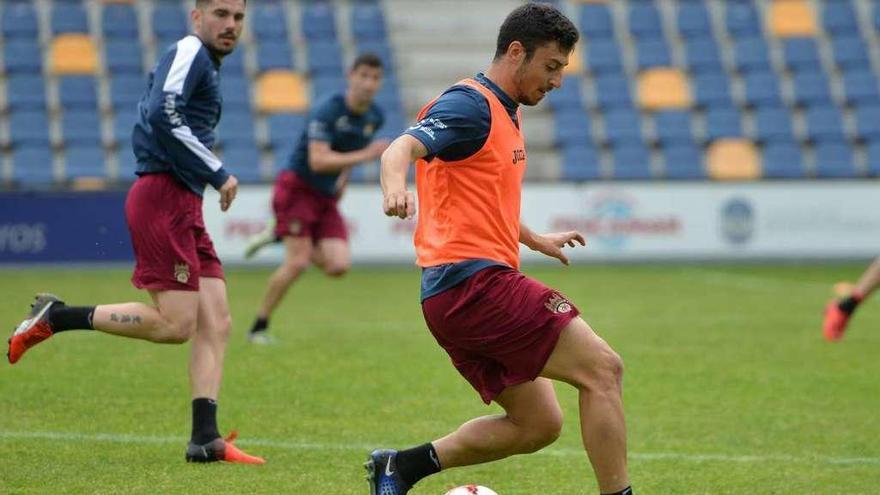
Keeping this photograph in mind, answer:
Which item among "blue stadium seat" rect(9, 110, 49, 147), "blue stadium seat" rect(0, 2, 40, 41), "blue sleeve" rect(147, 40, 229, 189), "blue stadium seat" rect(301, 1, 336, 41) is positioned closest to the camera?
"blue sleeve" rect(147, 40, 229, 189)

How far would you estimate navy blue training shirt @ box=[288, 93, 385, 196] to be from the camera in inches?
483

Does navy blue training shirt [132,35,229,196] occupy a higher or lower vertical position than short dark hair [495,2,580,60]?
lower

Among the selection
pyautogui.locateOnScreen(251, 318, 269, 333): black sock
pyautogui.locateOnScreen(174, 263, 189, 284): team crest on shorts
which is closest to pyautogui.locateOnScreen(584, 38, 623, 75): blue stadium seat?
pyautogui.locateOnScreen(251, 318, 269, 333): black sock

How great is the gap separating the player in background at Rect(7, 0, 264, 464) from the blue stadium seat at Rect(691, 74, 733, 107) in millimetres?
19605

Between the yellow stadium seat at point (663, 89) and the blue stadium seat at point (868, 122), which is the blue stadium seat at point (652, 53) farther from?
the blue stadium seat at point (868, 122)

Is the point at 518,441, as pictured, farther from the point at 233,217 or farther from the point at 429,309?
the point at 233,217

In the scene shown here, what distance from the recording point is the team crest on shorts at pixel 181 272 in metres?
7.05

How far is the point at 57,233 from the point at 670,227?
29.3 ft

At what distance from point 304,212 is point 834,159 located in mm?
14697

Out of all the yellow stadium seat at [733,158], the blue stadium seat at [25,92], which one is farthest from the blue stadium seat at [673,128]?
the blue stadium seat at [25,92]

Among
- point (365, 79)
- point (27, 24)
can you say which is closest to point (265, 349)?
point (365, 79)

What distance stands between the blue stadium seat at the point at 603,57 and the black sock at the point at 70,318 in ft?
66.1

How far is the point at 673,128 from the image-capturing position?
25.3 metres

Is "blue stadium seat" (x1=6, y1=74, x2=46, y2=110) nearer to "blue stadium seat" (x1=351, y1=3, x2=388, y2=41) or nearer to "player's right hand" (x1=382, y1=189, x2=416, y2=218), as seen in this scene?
"blue stadium seat" (x1=351, y1=3, x2=388, y2=41)
